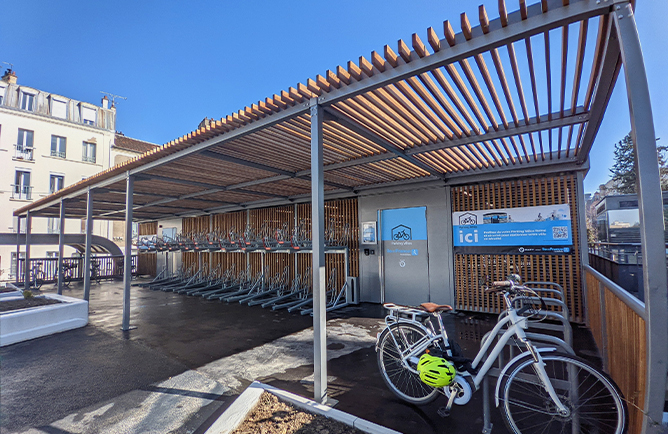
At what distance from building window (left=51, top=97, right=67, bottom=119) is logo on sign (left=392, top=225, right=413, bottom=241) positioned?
75.3ft

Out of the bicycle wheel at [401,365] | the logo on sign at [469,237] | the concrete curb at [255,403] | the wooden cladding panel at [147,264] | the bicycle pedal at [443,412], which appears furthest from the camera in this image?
the wooden cladding panel at [147,264]

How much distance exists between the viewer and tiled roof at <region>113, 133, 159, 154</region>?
77.3ft

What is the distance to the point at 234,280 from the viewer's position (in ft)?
37.0

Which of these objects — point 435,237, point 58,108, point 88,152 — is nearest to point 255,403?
point 435,237

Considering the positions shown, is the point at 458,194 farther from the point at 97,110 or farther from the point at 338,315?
the point at 97,110

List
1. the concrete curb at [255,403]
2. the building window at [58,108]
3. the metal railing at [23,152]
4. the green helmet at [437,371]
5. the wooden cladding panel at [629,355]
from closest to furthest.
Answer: the wooden cladding panel at [629,355] → the concrete curb at [255,403] → the green helmet at [437,371] → the metal railing at [23,152] → the building window at [58,108]

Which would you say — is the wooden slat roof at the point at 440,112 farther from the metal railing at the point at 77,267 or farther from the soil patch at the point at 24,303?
the metal railing at the point at 77,267

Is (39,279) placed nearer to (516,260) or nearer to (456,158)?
(456,158)

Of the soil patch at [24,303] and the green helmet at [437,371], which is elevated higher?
the green helmet at [437,371]

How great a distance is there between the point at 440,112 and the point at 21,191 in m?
23.3

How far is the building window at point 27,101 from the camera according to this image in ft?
62.8

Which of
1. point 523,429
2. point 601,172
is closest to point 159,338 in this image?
point 523,429

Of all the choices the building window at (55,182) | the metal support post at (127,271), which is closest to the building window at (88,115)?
the building window at (55,182)

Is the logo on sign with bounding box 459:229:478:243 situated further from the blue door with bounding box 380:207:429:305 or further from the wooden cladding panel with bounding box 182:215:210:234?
the wooden cladding panel with bounding box 182:215:210:234
